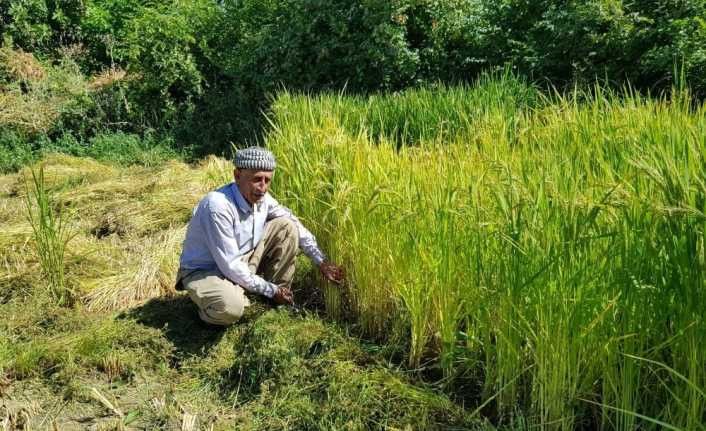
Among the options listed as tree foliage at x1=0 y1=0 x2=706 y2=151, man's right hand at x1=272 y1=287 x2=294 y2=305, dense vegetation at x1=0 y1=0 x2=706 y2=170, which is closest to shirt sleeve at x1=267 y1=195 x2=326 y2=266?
man's right hand at x1=272 y1=287 x2=294 y2=305

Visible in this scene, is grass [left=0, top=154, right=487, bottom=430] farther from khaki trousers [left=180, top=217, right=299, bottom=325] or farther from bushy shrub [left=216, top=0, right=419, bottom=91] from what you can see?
bushy shrub [left=216, top=0, right=419, bottom=91]

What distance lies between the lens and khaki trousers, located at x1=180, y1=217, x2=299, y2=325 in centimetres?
301

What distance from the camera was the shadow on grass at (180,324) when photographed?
303 cm

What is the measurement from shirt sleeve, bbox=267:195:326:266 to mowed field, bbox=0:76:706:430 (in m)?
0.09

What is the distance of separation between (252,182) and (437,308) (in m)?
1.09

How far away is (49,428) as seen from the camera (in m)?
2.54

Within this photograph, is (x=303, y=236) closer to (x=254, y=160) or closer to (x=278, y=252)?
(x=278, y=252)

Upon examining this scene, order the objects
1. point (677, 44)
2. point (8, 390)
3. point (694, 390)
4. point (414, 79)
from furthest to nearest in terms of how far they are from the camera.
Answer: point (414, 79), point (677, 44), point (8, 390), point (694, 390)

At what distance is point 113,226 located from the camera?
188 inches

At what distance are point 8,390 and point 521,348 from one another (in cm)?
225

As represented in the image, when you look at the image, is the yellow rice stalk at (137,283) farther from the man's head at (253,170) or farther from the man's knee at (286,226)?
the man's head at (253,170)

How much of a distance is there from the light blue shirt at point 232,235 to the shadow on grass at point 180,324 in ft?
1.02

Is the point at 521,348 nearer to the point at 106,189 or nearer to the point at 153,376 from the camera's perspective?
the point at 153,376

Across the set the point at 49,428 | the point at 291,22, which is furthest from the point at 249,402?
the point at 291,22
